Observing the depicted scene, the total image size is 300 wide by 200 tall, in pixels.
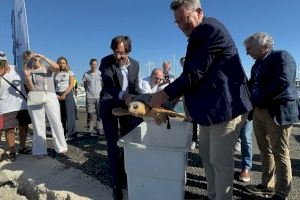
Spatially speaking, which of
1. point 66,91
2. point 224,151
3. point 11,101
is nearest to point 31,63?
point 11,101

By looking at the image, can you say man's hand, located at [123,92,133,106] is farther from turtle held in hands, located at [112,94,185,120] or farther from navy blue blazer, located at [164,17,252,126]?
navy blue blazer, located at [164,17,252,126]

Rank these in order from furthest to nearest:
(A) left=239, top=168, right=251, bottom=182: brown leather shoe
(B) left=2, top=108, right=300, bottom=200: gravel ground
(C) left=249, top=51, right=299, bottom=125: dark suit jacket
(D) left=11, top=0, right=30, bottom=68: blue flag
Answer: (D) left=11, top=0, right=30, bottom=68: blue flag, (A) left=239, top=168, right=251, bottom=182: brown leather shoe, (B) left=2, top=108, right=300, bottom=200: gravel ground, (C) left=249, top=51, right=299, bottom=125: dark suit jacket

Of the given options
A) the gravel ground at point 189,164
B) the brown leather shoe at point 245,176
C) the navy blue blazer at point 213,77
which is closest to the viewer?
the navy blue blazer at point 213,77

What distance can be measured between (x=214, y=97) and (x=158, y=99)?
42 centimetres

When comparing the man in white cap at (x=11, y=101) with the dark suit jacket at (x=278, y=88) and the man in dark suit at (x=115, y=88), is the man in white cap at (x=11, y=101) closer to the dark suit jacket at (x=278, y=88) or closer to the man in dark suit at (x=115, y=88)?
the man in dark suit at (x=115, y=88)

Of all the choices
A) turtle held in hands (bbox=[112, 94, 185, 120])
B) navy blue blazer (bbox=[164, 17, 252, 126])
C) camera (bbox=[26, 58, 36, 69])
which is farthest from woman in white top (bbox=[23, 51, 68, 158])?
navy blue blazer (bbox=[164, 17, 252, 126])

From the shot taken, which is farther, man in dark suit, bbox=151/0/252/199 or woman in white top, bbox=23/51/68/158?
woman in white top, bbox=23/51/68/158

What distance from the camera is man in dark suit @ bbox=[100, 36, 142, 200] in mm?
3047

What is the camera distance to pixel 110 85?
10.3 feet

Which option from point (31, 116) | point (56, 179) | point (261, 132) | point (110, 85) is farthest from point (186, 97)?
point (31, 116)

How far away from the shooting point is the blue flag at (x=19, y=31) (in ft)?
20.5

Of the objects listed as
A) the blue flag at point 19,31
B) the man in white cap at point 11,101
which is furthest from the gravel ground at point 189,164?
the blue flag at point 19,31

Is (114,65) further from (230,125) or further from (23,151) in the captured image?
(23,151)

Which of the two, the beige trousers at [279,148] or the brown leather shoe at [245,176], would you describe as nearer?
the beige trousers at [279,148]
